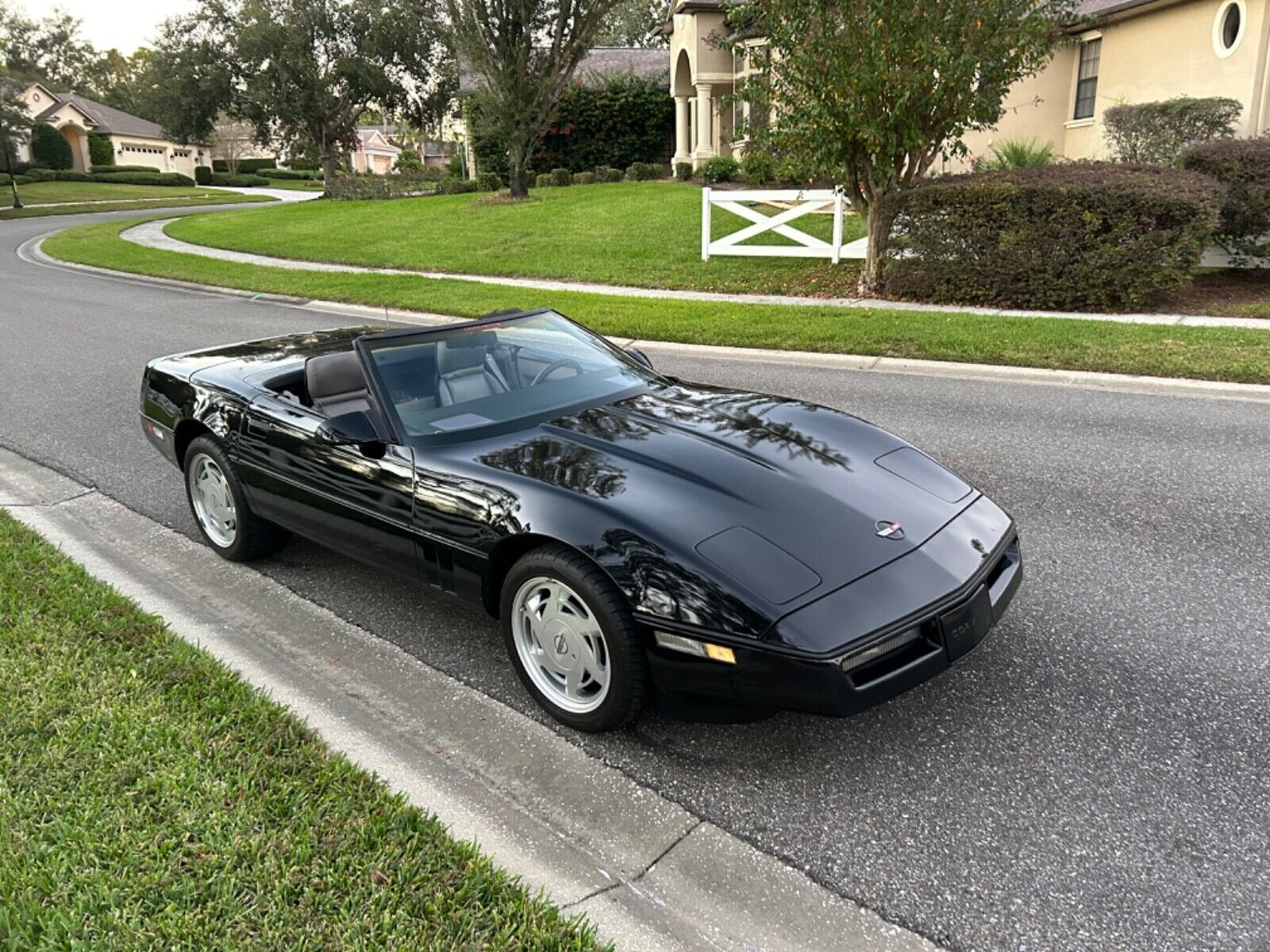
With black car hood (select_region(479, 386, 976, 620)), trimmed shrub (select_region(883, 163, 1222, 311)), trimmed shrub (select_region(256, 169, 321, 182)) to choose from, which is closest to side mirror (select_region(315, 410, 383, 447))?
black car hood (select_region(479, 386, 976, 620))

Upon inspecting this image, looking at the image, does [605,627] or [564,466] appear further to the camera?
[564,466]

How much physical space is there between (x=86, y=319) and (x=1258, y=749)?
14461mm

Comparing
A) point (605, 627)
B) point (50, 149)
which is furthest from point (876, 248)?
point (50, 149)

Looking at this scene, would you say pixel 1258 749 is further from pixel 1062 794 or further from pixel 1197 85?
pixel 1197 85

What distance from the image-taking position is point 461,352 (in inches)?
167

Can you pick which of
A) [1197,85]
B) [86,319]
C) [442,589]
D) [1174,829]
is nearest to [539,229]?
[86,319]

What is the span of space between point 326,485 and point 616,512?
1.54m

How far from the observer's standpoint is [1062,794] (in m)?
2.87

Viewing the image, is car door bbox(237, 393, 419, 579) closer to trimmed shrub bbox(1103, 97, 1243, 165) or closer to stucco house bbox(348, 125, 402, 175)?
trimmed shrub bbox(1103, 97, 1243, 165)

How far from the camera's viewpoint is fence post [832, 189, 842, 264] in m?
13.9

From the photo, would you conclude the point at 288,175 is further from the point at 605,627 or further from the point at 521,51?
the point at 605,627

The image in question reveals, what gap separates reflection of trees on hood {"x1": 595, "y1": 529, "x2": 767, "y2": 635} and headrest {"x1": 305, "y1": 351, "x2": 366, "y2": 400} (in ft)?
5.63

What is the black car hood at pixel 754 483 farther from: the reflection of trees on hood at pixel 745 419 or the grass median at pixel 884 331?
the grass median at pixel 884 331

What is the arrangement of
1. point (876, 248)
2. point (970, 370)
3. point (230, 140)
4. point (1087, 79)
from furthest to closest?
1. point (230, 140)
2. point (1087, 79)
3. point (876, 248)
4. point (970, 370)
